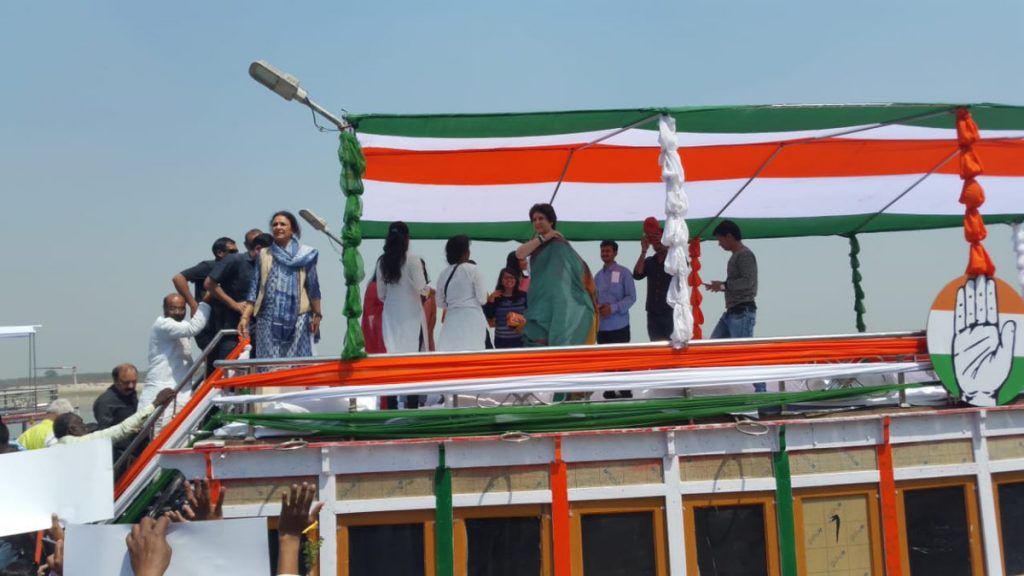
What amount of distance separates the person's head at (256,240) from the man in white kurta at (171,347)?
777mm

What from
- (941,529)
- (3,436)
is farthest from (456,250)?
(3,436)

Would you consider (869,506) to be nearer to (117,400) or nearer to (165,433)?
(165,433)

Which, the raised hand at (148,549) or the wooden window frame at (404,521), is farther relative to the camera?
the wooden window frame at (404,521)

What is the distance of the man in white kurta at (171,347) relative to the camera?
7133mm

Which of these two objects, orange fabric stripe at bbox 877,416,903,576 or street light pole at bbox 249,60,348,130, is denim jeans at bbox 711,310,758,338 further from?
street light pole at bbox 249,60,348,130

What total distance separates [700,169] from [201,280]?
4841mm

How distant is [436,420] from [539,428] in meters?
0.64

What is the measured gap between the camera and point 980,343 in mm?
5902

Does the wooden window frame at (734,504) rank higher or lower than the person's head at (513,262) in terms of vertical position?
lower

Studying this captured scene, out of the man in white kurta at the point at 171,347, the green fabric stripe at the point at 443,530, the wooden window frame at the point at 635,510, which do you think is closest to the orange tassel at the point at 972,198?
the wooden window frame at the point at 635,510

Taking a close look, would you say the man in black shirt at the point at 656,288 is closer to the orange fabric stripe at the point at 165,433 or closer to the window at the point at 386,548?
the window at the point at 386,548

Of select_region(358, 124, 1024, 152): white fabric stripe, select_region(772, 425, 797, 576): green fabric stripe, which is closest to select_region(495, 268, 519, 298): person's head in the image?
select_region(358, 124, 1024, 152): white fabric stripe

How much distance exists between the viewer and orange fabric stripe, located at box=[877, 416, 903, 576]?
17.8 feet

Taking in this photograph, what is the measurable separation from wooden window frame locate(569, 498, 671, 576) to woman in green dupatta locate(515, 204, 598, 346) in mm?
1434
